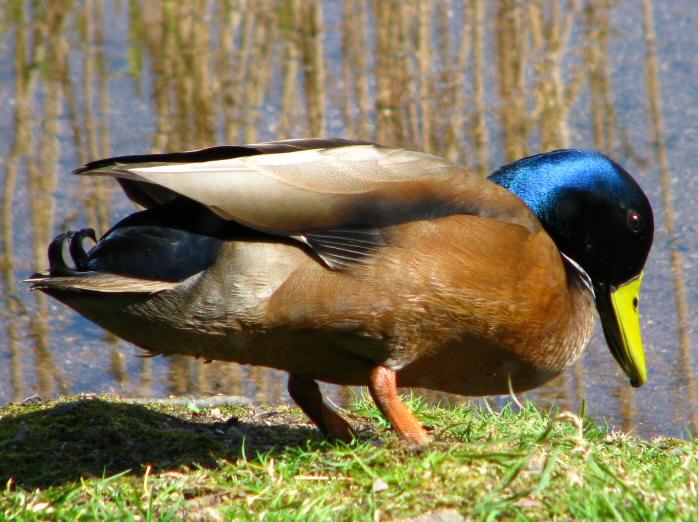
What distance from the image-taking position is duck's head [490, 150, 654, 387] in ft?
13.2

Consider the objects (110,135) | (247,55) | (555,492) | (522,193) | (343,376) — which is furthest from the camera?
(247,55)

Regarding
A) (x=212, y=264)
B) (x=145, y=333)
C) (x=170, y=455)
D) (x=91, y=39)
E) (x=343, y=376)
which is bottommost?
(x=170, y=455)

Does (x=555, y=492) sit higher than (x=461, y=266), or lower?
lower

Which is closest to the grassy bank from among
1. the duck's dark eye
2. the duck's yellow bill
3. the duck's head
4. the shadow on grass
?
the shadow on grass

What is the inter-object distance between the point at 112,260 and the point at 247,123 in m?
4.62

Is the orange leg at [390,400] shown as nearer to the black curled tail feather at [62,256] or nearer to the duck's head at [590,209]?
the duck's head at [590,209]

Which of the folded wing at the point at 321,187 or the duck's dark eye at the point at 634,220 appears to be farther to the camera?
the duck's dark eye at the point at 634,220

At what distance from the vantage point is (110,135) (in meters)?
7.89

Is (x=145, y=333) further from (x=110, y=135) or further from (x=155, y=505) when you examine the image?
(x=110, y=135)

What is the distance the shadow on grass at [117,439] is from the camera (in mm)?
3883

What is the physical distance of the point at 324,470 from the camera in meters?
3.52

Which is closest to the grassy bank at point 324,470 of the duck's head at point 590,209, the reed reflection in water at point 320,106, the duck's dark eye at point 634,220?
the duck's head at point 590,209

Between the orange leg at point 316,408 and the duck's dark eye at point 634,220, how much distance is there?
1.24 m

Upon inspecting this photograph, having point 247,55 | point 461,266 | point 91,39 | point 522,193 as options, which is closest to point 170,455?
point 461,266
